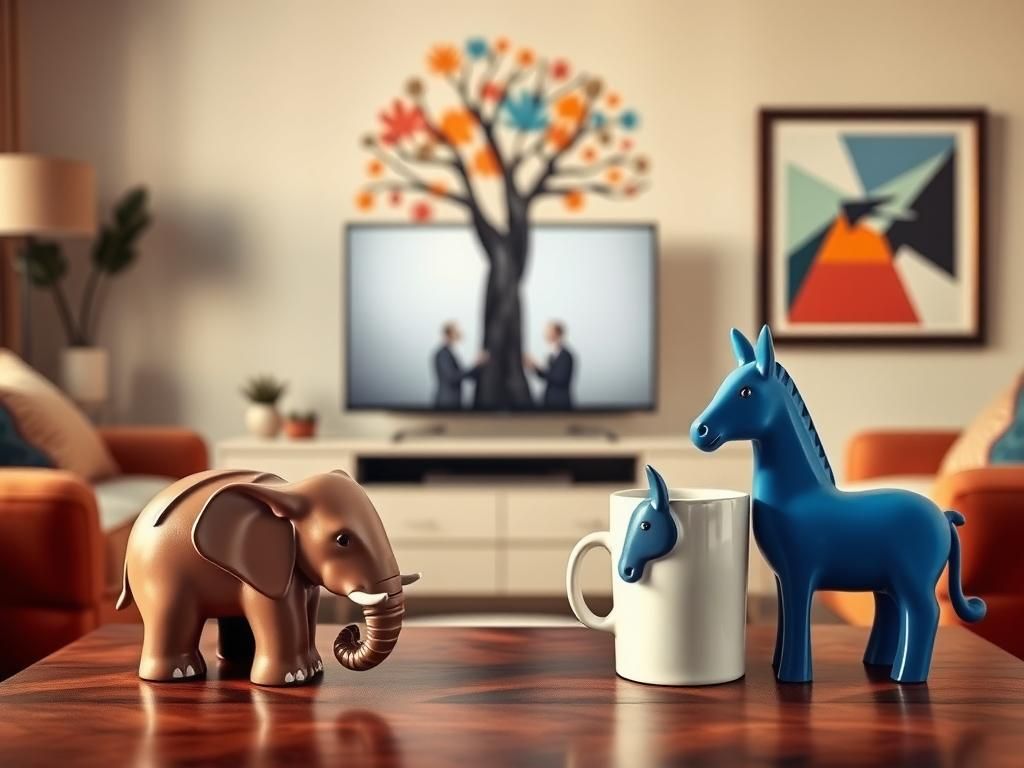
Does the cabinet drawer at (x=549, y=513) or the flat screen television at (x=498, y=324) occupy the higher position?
the flat screen television at (x=498, y=324)

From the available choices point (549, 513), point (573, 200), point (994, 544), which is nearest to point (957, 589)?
point (994, 544)

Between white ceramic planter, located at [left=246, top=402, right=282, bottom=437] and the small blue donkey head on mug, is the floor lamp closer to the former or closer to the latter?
white ceramic planter, located at [left=246, top=402, right=282, bottom=437]

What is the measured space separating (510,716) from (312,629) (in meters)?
0.26

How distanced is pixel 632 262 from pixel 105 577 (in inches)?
88.0

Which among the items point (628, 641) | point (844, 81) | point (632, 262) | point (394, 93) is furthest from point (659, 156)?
point (628, 641)

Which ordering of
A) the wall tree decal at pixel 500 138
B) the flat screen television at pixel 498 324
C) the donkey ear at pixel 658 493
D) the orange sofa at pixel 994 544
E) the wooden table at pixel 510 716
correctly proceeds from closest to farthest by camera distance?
the wooden table at pixel 510 716 < the donkey ear at pixel 658 493 < the orange sofa at pixel 994 544 < the flat screen television at pixel 498 324 < the wall tree decal at pixel 500 138

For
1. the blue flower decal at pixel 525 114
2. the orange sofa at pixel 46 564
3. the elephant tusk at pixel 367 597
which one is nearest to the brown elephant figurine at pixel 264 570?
the elephant tusk at pixel 367 597

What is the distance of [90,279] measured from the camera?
4.24 meters

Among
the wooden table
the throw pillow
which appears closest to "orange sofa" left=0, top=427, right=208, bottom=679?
the throw pillow

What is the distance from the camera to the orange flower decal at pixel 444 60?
13.9 ft

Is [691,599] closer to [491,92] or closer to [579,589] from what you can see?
[579,589]

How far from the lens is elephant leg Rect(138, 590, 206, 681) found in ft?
3.45

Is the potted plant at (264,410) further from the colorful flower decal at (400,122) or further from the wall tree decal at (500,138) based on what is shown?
the colorful flower decal at (400,122)

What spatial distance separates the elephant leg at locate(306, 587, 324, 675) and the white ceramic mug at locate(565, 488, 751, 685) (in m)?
0.29
